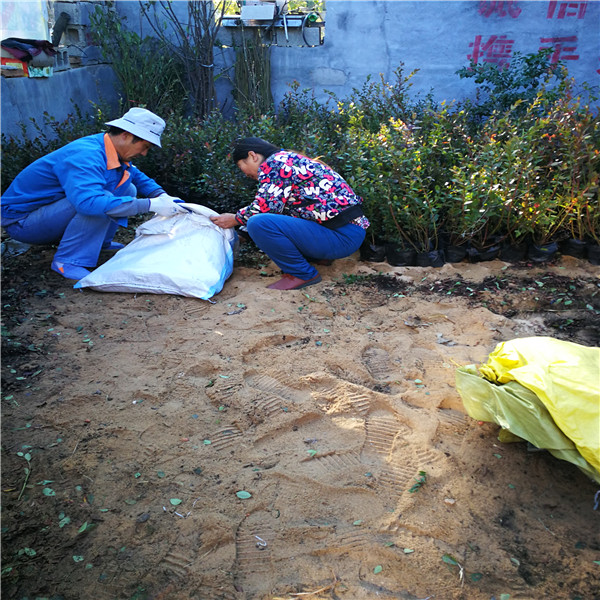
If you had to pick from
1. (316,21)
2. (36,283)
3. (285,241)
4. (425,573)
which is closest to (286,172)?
(285,241)

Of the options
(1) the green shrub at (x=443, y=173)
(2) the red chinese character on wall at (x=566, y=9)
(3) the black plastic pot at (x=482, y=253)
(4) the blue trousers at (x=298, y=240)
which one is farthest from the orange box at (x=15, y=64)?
(2) the red chinese character on wall at (x=566, y=9)

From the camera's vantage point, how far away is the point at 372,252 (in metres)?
4.09

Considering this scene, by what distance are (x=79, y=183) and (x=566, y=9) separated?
19.9 feet

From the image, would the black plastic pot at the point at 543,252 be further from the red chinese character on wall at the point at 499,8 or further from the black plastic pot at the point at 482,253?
the red chinese character on wall at the point at 499,8

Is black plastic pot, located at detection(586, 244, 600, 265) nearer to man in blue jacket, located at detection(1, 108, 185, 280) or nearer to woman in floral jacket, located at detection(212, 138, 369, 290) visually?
woman in floral jacket, located at detection(212, 138, 369, 290)

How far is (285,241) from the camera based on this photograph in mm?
3539

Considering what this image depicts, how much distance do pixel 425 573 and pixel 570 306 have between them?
2284mm

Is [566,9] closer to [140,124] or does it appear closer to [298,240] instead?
[298,240]

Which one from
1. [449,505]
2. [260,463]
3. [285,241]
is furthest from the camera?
[285,241]

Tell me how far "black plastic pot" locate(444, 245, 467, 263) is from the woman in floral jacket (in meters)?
0.82

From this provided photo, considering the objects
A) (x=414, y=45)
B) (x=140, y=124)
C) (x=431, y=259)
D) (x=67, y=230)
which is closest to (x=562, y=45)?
(x=414, y=45)

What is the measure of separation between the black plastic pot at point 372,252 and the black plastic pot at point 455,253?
511 millimetres

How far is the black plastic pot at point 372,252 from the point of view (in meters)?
4.09

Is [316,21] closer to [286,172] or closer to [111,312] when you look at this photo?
[286,172]
